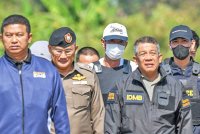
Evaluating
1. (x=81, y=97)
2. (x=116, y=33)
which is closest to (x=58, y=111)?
(x=81, y=97)

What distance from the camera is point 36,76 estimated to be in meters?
5.84

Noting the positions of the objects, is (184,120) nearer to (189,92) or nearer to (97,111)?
(97,111)

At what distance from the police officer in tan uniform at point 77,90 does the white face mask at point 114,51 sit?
65 centimetres

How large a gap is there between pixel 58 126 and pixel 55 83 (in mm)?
375

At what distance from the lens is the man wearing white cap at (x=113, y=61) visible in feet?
24.9

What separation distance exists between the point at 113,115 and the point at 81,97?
537 millimetres

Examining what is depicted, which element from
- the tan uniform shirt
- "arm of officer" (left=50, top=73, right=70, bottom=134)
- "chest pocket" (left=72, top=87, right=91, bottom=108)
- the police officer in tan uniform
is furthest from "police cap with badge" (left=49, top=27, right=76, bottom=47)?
"arm of officer" (left=50, top=73, right=70, bottom=134)

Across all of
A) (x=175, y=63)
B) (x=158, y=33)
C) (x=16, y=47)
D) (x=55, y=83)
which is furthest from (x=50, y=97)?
(x=158, y=33)

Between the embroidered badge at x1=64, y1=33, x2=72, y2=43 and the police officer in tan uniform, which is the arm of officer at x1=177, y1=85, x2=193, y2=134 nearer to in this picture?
the police officer in tan uniform

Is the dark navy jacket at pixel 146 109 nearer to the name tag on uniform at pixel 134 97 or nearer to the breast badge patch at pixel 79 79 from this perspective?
the name tag on uniform at pixel 134 97

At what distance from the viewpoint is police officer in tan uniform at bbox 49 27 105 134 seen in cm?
691

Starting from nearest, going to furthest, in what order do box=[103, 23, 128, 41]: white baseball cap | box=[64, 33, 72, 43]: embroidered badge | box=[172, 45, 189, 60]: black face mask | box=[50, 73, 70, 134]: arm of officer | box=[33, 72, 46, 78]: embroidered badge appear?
box=[33, 72, 46, 78]: embroidered badge < box=[50, 73, 70, 134]: arm of officer < box=[64, 33, 72, 43]: embroidered badge < box=[103, 23, 128, 41]: white baseball cap < box=[172, 45, 189, 60]: black face mask

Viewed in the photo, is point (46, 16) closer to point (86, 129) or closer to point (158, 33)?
point (158, 33)

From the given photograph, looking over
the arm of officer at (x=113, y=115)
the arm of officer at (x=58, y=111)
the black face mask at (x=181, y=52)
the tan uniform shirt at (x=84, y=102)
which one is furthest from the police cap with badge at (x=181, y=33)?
the arm of officer at (x=58, y=111)
